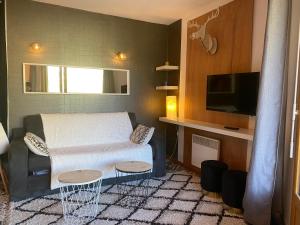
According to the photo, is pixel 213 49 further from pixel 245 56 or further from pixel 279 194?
pixel 279 194

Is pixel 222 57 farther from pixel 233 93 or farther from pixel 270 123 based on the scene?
pixel 270 123

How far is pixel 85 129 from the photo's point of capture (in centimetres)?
361

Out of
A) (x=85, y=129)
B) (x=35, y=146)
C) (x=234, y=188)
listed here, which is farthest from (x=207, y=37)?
(x=35, y=146)

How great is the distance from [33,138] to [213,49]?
101 inches

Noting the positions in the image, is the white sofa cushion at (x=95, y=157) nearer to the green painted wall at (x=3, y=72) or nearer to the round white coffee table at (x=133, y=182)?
the round white coffee table at (x=133, y=182)

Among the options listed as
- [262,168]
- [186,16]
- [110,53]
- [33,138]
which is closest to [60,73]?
[110,53]

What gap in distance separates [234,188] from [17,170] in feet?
7.38

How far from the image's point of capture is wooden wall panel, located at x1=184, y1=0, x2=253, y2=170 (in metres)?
2.94

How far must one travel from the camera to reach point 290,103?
7.11 ft

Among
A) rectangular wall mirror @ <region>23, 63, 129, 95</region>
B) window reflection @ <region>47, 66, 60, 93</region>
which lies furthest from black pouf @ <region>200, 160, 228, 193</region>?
window reflection @ <region>47, 66, 60, 93</region>

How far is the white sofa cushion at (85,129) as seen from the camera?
3406 millimetres

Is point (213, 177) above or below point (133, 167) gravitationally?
below

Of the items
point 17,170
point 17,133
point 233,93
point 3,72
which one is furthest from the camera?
point 3,72

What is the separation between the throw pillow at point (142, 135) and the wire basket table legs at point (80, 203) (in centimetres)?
86
